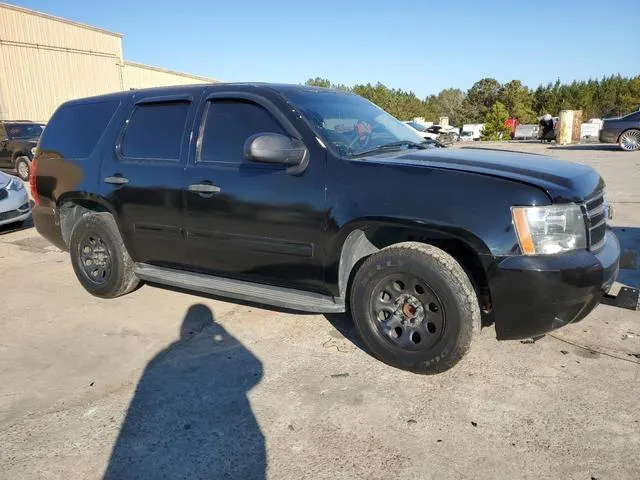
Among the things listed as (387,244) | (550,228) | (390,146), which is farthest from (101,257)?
(550,228)

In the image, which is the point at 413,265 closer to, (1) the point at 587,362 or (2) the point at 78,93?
(1) the point at 587,362

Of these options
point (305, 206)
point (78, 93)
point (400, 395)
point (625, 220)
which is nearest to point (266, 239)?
point (305, 206)

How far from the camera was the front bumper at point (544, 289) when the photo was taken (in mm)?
2670

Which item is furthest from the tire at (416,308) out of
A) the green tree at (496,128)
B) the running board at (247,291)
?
the green tree at (496,128)

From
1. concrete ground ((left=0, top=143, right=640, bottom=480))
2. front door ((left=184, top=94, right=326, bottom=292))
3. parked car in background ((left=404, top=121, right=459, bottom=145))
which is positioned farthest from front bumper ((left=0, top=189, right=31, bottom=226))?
parked car in background ((left=404, top=121, right=459, bottom=145))

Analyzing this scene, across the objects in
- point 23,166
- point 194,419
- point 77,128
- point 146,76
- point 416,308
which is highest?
point 146,76

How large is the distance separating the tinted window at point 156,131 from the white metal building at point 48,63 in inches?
1051

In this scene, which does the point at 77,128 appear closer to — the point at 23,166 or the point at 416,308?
the point at 416,308

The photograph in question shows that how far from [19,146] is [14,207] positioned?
8.29 metres

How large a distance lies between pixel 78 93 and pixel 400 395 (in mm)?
32462

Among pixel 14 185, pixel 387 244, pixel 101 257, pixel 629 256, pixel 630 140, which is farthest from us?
pixel 630 140

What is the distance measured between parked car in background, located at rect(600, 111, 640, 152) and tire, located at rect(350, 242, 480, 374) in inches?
729

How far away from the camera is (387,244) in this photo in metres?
3.48

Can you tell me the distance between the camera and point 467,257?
10.8ft
